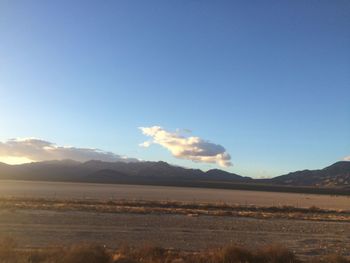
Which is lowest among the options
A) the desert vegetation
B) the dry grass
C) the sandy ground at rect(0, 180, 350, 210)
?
the desert vegetation

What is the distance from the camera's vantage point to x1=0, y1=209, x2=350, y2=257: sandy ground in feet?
77.9

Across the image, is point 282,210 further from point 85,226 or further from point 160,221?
point 85,226

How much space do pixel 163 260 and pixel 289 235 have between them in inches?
602

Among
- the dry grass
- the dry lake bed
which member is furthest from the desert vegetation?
the dry grass

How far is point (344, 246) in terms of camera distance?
83.8ft

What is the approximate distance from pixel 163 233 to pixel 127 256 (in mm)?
11104

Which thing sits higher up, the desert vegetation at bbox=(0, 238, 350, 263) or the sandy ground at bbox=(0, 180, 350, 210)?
the sandy ground at bbox=(0, 180, 350, 210)

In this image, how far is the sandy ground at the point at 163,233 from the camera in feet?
77.9

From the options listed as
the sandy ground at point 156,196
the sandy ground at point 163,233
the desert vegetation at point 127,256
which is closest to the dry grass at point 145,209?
the sandy ground at point 163,233

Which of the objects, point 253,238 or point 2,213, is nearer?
point 253,238

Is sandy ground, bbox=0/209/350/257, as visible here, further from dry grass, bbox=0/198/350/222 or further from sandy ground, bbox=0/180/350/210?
sandy ground, bbox=0/180/350/210

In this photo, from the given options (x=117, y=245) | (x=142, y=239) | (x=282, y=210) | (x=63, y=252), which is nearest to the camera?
(x=63, y=252)

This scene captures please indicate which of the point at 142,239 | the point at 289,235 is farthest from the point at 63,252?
the point at 289,235

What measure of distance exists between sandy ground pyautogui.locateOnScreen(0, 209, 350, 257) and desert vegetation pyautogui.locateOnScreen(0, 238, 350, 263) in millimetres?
3665
